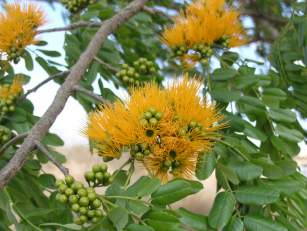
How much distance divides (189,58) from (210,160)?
0.71 m

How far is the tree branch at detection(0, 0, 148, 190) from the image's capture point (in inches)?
62.9

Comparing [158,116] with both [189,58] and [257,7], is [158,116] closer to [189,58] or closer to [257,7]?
[189,58]

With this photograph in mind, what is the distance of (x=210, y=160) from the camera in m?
1.65

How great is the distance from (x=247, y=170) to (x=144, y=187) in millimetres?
368

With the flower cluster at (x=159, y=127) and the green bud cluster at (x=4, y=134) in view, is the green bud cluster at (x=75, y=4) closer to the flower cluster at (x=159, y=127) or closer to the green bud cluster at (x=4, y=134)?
the green bud cluster at (x=4, y=134)

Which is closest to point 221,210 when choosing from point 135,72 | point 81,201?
point 81,201

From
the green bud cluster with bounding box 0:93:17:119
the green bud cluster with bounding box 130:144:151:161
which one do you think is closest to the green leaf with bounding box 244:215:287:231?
the green bud cluster with bounding box 130:144:151:161

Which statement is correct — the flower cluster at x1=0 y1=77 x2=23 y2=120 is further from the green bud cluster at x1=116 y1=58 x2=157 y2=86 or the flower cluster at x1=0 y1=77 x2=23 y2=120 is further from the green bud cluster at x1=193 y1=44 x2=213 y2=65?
the green bud cluster at x1=193 y1=44 x2=213 y2=65

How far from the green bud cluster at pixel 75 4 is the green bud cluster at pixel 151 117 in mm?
1693

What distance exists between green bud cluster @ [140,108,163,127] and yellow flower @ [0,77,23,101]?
97 cm

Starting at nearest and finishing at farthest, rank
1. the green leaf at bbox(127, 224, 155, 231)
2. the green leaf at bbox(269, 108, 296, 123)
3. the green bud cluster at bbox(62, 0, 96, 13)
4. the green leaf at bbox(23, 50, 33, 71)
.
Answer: the green leaf at bbox(127, 224, 155, 231) → the green leaf at bbox(269, 108, 296, 123) → the green leaf at bbox(23, 50, 33, 71) → the green bud cluster at bbox(62, 0, 96, 13)

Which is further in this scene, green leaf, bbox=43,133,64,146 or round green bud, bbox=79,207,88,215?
green leaf, bbox=43,133,64,146

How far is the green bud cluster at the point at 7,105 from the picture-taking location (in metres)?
2.25

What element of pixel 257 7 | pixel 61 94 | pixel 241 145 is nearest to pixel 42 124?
pixel 61 94
